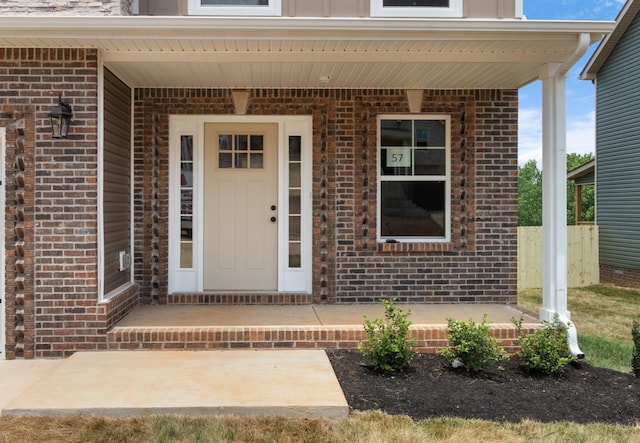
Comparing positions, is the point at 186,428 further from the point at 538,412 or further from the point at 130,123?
the point at 130,123

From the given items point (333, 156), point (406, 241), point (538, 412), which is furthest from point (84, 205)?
point (538, 412)

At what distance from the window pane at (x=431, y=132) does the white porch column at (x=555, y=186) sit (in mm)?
→ 1509

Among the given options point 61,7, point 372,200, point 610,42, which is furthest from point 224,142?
point 610,42

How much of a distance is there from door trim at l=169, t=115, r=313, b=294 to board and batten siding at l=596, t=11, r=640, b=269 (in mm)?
9917

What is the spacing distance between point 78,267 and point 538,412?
14.0 ft

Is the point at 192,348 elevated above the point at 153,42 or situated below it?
below

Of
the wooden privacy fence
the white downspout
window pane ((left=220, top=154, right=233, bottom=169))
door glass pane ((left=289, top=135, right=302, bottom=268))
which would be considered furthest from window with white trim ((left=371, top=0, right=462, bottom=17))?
the wooden privacy fence

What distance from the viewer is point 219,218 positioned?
22.3 feet

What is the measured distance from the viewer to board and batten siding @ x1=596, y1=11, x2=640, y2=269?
42.7 feet

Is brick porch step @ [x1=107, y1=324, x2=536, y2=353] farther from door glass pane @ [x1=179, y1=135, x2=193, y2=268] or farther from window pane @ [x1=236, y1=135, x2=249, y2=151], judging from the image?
window pane @ [x1=236, y1=135, x2=249, y2=151]

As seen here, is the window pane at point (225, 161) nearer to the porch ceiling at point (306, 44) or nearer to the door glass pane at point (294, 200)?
the door glass pane at point (294, 200)

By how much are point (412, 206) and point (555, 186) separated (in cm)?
186

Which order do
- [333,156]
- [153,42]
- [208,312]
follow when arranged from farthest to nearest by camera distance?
[333,156] → [208,312] → [153,42]

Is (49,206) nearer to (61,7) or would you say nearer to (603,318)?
(61,7)
